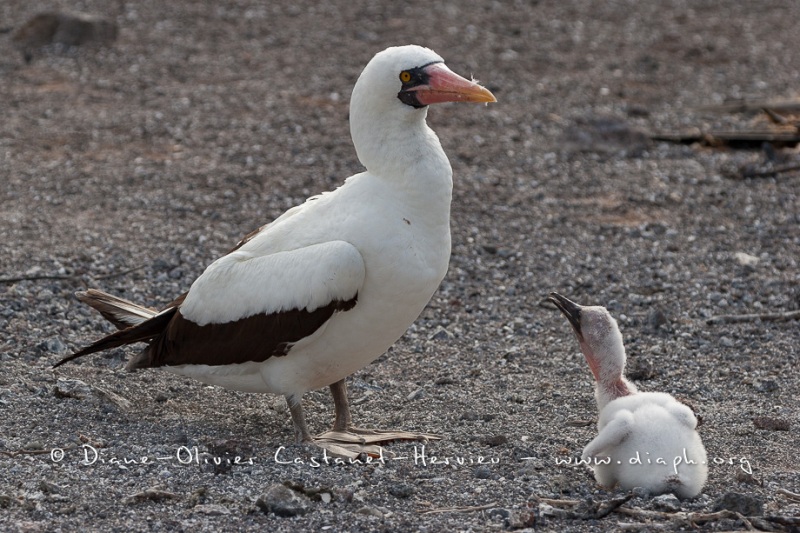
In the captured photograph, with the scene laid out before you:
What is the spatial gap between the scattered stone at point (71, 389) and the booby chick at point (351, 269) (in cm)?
58

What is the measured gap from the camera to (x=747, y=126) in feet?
39.8

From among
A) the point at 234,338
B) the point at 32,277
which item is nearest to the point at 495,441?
the point at 234,338

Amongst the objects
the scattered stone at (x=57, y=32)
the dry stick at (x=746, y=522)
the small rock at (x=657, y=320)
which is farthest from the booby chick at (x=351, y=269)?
the scattered stone at (x=57, y=32)

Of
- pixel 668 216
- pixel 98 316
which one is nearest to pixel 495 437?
pixel 98 316

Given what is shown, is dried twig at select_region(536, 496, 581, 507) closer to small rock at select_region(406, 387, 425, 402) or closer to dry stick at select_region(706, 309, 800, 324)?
small rock at select_region(406, 387, 425, 402)

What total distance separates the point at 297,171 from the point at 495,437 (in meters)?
5.26

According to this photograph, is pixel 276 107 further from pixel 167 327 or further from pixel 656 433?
pixel 656 433

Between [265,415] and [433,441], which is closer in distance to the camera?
[433,441]

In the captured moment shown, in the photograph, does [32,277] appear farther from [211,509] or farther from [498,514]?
[498,514]

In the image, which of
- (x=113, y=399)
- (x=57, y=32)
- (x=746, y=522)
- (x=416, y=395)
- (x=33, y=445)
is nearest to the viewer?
(x=746, y=522)

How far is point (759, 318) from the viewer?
7.91 meters

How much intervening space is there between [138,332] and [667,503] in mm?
3035

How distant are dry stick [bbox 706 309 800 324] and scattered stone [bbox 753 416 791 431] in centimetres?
157

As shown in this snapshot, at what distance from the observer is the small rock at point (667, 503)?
5238 millimetres
